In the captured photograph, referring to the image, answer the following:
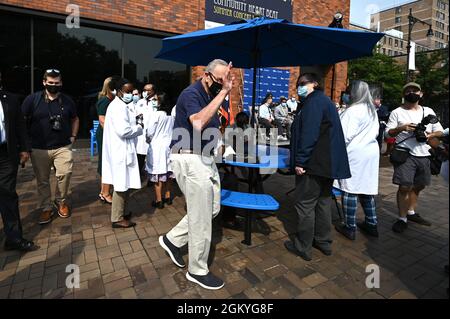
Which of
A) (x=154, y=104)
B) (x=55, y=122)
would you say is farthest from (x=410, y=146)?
(x=55, y=122)

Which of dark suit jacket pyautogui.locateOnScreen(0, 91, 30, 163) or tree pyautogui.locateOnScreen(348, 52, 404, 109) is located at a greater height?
tree pyautogui.locateOnScreen(348, 52, 404, 109)

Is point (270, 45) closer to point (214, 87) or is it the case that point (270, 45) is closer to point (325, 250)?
point (214, 87)

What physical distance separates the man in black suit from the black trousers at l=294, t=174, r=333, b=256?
2.84 m

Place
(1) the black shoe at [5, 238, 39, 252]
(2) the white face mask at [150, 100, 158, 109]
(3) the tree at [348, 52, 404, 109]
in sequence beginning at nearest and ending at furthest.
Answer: (1) the black shoe at [5, 238, 39, 252] → (2) the white face mask at [150, 100, 158, 109] → (3) the tree at [348, 52, 404, 109]

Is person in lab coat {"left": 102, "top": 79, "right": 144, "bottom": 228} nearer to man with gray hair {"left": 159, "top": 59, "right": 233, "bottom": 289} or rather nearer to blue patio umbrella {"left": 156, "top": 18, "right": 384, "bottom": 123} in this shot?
blue patio umbrella {"left": 156, "top": 18, "right": 384, "bottom": 123}

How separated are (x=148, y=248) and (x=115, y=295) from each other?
0.81m

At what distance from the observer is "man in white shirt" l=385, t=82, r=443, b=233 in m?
3.61

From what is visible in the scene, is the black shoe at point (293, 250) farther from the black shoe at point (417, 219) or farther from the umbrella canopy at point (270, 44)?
the umbrella canopy at point (270, 44)

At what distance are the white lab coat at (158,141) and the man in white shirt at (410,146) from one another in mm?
3138

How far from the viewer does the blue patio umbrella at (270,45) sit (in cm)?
303

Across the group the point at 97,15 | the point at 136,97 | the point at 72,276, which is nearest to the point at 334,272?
the point at 72,276

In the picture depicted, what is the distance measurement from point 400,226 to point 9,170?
15.0 feet

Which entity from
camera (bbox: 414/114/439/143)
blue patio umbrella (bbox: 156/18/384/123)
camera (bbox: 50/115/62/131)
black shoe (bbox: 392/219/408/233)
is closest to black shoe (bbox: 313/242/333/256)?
black shoe (bbox: 392/219/408/233)
